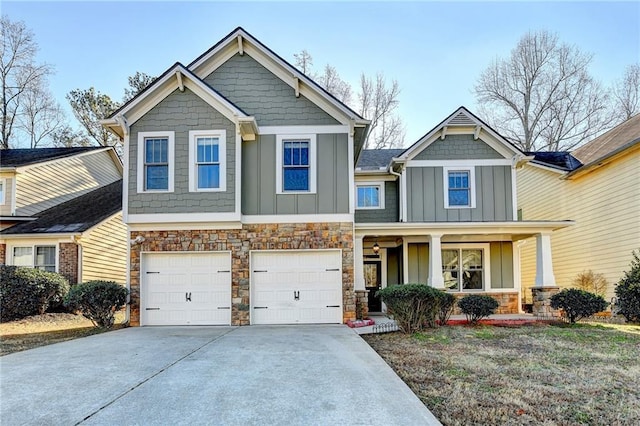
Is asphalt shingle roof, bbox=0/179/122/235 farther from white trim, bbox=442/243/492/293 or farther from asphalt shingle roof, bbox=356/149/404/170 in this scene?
white trim, bbox=442/243/492/293

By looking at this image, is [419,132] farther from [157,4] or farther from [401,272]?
[157,4]

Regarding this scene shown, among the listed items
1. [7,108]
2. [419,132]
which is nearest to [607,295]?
[419,132]

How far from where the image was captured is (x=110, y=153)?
22.9 m

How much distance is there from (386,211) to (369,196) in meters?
0.80

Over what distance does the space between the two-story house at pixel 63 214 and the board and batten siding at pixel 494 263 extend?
35.6 feet

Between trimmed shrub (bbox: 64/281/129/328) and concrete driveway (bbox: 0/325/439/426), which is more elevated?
trimmed shrub (bbox: 64/281/129/328)

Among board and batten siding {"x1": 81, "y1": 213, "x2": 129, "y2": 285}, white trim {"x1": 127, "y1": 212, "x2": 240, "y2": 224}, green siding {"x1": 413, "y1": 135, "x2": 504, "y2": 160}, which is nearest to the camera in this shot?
white trim {"x1": 127, "y1": 212, "x2": 240, "y2": 224}

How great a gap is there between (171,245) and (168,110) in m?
3.29

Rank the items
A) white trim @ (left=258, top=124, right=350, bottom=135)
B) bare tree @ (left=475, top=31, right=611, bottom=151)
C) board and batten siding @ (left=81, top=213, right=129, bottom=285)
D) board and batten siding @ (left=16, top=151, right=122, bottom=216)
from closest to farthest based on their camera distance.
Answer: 1. white trim @ (left=258, top=124, right=350, bottom=135)
2. board and batten siding @ (left=81, top=213, right=129, bottom=285)
3. board and batten siding @ (left=16, top=151, right=122, bottom=216)
4. bare tree @ (left=475, top=31, right=611, bottom=151)

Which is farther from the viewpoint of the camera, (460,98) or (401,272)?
(460,98)

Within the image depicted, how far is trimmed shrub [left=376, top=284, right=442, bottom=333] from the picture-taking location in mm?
9539

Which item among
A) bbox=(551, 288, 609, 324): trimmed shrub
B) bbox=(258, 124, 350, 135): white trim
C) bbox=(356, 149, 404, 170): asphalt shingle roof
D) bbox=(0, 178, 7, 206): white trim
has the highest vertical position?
bbox=(356, 149, 404, 170): asphalt shingle roof

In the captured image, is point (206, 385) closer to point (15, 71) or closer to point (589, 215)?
point (589, 215)

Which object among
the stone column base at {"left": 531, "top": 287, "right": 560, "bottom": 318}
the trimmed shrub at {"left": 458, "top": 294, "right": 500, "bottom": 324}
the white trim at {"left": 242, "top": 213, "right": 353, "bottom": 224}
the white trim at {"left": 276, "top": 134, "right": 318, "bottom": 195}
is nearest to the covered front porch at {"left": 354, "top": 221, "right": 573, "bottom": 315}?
the stone column base at {"left": 531, "top": 287, "right": 560, "bottom": 318}
